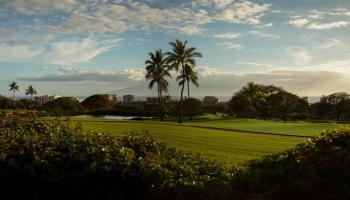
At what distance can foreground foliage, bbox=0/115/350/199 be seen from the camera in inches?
270

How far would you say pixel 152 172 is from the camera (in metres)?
8.07

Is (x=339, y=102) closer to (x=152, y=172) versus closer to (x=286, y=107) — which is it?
(x=286, y=107)

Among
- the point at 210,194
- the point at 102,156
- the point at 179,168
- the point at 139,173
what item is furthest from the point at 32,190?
the point at 210,194

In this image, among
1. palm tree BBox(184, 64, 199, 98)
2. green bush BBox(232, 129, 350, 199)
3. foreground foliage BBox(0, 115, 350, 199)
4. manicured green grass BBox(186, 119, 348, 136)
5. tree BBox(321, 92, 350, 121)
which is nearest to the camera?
green bush BBox(232, 129, 350, 199)

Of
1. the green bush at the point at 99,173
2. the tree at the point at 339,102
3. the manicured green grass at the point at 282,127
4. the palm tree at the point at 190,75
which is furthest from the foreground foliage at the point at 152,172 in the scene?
the tree at the point at 339,102

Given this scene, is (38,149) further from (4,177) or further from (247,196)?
(247,196)

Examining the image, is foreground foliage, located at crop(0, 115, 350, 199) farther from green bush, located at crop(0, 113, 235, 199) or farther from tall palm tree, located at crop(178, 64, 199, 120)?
tall palm tree, located at crop(178, 64, 199, 120)

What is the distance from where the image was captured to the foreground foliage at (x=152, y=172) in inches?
270

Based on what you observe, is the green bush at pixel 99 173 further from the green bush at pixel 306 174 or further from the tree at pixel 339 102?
the tree at pixel 339 102

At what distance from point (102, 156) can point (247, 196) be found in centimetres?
328

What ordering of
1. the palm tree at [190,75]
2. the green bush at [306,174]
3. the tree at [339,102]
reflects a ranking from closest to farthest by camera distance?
the green bush at [306,174]
the palm tree at [190,75]
the tree at [339,102]

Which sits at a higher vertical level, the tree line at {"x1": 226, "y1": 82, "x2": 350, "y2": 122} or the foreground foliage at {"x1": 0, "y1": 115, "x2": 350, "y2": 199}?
the tree line at {"x1": 226, "y1": 82, "x2": 350, "y2": 122}

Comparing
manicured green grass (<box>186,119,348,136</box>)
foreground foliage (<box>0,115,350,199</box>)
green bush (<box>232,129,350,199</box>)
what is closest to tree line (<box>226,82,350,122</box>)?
manicured green grass (<box>186,119,348,136</box>)

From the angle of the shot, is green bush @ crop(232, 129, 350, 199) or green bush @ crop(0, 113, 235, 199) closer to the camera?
green bush @ crop(232, 129, 350, 199)
